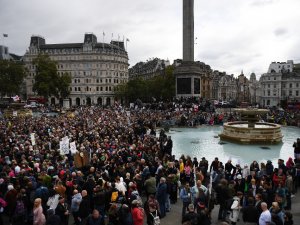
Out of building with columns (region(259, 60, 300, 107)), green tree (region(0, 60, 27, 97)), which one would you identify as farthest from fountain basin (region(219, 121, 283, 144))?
building with columns (region(259, 60, 300, 107))

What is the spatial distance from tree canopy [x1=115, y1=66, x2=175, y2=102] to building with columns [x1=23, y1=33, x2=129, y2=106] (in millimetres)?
15963

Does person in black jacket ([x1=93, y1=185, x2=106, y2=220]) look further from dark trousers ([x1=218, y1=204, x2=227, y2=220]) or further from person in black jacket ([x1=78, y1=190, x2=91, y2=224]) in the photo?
dark trousers ([x1=218, y1=204, x2=227, y2=220])

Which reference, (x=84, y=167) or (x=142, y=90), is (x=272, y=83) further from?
(x=84, y=167)

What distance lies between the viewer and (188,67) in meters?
50.6

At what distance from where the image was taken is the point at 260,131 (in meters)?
24.1

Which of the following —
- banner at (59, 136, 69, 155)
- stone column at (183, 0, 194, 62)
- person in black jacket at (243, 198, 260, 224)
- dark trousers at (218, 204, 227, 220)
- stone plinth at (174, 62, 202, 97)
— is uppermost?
stone column at (183, 0, 194, 62)

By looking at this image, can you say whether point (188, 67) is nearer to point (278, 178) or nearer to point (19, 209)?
point (278, 178)

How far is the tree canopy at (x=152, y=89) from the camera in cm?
7719

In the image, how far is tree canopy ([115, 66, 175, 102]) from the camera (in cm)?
7719

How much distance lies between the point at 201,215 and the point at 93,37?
4153 inches

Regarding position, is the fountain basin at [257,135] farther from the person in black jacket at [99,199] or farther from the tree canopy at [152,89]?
the tree canopy at [152,89]

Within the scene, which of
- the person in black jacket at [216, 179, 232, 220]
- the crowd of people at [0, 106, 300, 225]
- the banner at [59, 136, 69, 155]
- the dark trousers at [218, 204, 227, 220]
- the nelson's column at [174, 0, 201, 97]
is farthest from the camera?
the nelson's column at [174, 0, 201, 97]

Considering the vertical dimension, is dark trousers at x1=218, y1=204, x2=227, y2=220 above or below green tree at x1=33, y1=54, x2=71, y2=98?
below

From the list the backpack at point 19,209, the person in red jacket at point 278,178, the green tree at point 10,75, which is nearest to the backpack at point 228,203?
the person in red jacket at point 278,178
